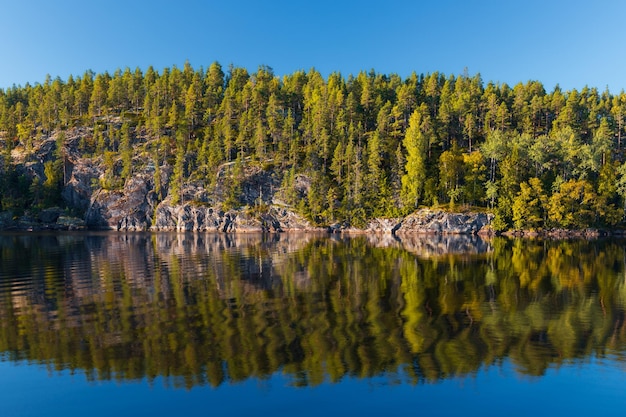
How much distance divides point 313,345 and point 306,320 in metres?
4.84

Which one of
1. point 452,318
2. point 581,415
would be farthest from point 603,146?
point 581,415

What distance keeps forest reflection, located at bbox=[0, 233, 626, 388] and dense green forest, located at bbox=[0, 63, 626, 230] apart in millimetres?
78053

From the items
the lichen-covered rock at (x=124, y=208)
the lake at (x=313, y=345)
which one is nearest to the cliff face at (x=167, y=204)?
the lichen-covered rock at (x=124, y=208)

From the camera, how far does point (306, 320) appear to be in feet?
87.0

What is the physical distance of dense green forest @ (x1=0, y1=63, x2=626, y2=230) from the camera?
395ft

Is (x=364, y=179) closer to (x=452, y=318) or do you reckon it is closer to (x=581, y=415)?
(x=452, y=318)

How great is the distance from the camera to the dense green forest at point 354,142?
120 metres

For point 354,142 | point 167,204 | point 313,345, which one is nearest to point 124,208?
point 167,204

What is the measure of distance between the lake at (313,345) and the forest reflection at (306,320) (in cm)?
13

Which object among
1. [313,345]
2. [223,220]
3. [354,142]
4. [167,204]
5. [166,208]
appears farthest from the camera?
[354,142]

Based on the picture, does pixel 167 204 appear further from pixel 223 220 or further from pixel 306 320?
pixel 306 320

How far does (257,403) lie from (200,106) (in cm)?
18805

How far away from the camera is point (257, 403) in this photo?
15867 millimetres

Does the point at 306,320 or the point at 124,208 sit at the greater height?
the point at 124,208
